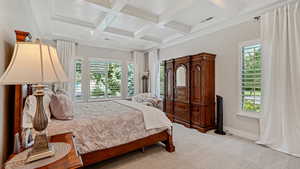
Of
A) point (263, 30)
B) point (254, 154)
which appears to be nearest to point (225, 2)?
point (263, 30)

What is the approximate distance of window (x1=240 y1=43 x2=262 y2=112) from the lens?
2887 mm

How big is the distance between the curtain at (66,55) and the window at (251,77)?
4.90 meters

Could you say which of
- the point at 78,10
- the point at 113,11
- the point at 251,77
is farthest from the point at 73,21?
the point at 251,77

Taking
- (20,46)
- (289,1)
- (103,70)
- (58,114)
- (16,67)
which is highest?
(289,1)

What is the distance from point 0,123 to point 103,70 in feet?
14.3

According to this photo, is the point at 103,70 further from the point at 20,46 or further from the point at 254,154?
the point at 254,154

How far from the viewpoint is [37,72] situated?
854 mm

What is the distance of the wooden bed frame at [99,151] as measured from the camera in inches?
46.7

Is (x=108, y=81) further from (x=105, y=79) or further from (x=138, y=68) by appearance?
(x=138, y=68)

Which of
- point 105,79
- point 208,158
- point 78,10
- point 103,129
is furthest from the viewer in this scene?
point 105,79

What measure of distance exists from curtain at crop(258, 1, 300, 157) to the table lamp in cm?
333

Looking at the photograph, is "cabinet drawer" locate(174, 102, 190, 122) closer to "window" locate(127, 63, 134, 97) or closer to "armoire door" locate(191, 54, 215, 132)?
"armoire door" locate(191, 54, 215, 132)

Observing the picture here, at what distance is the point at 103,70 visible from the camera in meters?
5.31

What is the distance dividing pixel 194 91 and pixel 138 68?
2972mm
